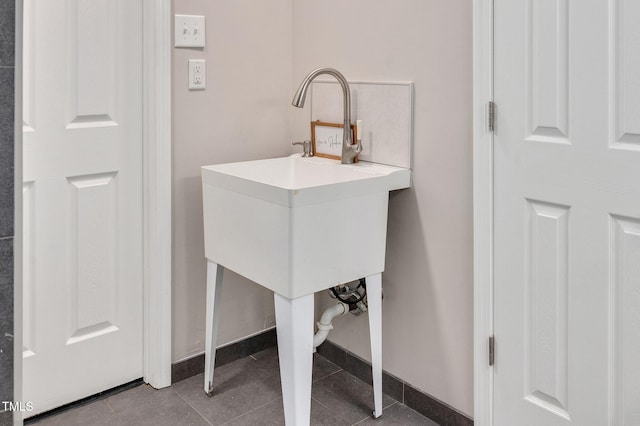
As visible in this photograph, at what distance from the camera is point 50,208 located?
6.03ft

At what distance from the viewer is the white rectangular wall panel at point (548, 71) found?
141cm

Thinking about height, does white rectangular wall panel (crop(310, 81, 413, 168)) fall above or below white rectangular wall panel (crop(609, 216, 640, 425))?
above

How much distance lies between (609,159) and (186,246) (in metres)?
1.47

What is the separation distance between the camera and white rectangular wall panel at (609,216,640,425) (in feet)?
4.33

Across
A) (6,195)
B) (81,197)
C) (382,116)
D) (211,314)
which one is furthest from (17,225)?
(382,116)

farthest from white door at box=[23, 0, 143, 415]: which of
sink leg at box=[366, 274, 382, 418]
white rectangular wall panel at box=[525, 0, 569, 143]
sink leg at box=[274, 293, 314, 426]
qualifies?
white rectangular wall panel at box=[525, 0, 569, 143]

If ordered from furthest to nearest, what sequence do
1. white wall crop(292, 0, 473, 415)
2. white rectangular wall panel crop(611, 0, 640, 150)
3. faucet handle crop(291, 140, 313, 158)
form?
faucet handle crop(291, 140, 313, 158) → white wall crop(292, 0, 473, 415) → white rectangular wall panel crop(611, 0, 640, 150)

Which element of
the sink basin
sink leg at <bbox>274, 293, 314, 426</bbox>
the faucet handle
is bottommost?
sink leg at <bbox>274, 293, 314, 426</bbox>

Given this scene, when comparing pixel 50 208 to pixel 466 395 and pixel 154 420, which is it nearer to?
pixel 154 420

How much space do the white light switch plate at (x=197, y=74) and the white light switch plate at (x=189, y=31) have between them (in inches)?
2.5

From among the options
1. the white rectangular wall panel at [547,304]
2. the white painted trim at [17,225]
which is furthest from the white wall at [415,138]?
the white painted trim at [17,225]

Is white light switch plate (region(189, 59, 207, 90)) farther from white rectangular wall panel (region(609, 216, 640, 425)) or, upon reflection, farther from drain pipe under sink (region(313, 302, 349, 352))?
white rectangular wall panel (region(609, 216, 640, 425))

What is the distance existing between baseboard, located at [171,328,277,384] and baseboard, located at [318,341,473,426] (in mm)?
239

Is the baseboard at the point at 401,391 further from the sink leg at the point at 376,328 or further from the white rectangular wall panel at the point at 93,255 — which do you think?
the white rectangular wall panel at the point at 93,255
